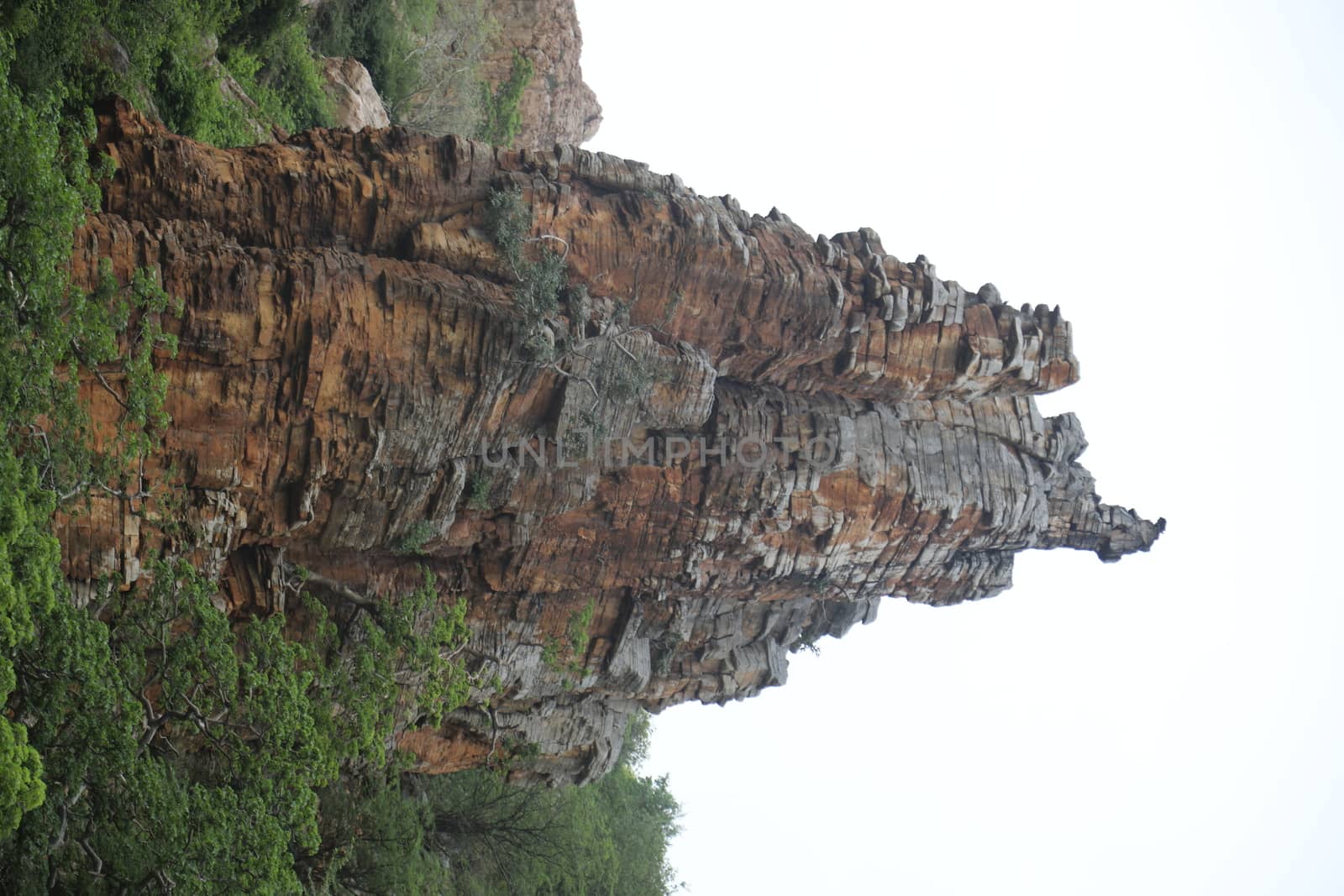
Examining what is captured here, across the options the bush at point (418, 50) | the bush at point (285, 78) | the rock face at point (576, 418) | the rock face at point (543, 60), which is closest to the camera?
the rock face at point (576, 418)

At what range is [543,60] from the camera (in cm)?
5050

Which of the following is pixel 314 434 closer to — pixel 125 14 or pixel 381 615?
pixel 381 615

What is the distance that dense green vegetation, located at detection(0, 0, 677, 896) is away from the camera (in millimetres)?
13180

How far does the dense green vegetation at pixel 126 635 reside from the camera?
1318cm

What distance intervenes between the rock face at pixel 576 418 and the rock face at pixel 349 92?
16176mm

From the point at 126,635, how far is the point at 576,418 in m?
8.76

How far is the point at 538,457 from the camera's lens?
20.9 metres

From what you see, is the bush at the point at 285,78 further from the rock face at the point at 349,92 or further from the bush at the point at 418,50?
the bush at the point at 418,50

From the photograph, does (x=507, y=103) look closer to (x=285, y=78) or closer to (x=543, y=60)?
(x=543, y=60)

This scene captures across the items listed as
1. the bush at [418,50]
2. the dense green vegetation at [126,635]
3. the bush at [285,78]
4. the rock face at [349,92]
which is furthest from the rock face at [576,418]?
the bush at [418,50]

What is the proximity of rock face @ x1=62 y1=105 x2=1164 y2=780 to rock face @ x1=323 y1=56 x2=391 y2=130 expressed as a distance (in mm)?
16176

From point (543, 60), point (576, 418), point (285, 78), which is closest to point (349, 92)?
point (285, 78)

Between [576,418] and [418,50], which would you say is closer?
[576,418]

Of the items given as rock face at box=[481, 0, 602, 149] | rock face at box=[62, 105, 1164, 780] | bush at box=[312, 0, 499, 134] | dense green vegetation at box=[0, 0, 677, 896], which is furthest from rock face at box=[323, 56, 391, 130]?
rock face at box=[62, 105, 1164, 780]
